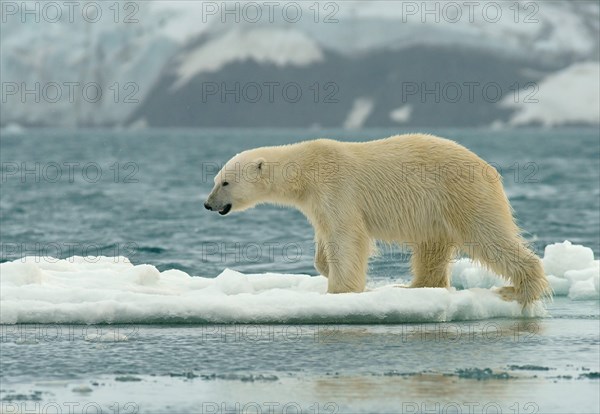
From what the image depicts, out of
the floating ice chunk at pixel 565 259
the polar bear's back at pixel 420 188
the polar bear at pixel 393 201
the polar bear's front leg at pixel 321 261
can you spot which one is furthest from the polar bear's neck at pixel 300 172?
the floating ice chunk at pixel 565 259

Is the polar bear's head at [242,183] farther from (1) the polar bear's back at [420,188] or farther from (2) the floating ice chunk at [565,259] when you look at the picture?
(2) the floating ice chunk at [565,259]

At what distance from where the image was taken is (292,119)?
179m

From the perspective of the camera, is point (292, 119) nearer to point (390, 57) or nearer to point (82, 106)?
point (390, 57)

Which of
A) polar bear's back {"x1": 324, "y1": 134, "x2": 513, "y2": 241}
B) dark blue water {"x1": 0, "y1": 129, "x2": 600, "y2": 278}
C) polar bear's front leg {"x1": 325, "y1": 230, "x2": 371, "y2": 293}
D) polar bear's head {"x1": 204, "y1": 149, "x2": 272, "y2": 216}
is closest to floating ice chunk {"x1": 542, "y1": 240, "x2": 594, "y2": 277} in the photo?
dark blue water {"x1": 0, "y1": 129, "x2": 600, "y2": 278}

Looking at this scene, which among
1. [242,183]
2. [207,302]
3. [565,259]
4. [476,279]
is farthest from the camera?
[565,259]

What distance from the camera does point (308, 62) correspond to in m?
183

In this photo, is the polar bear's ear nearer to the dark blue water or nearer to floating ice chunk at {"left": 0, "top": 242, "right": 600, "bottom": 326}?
floating ice chunk at {"left": 0, "top": 242, "right": 600, "bottom": 326}

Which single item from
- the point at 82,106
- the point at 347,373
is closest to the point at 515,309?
the point at 347,373

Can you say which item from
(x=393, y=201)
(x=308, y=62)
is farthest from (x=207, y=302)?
(x=308, y=62)

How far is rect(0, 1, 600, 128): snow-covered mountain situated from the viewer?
17362 centimetres

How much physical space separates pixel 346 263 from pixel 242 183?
3.79ft

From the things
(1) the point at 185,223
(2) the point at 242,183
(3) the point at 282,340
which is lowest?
(3) the point at 282,340

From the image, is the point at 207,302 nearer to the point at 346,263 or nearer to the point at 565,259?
the point at 346,263

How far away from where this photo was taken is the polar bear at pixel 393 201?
357 inches
